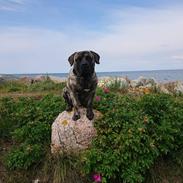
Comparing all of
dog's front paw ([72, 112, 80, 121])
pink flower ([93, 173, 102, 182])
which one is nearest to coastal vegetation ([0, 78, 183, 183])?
pink flower ([93, 173, 102, 182])

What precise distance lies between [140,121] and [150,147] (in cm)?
55

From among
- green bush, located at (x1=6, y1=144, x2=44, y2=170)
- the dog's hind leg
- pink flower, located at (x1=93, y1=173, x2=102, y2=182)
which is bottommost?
pink flower, located at (x1=93, y1=173, x2=102, y2=182)

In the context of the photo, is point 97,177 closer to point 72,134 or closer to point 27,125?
point 72,134

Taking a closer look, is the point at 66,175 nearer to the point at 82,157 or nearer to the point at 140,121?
the point at 82,157

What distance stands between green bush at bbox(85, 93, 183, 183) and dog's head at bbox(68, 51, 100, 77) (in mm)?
942

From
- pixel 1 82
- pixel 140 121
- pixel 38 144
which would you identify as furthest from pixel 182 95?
pixel 1 82

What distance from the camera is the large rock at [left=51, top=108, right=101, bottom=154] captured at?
764cm

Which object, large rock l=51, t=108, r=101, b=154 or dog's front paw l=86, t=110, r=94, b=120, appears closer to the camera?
large rock l=51, t=108, r=101, b=154

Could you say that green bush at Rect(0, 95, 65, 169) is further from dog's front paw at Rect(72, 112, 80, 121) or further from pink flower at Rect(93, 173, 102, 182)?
pink flower at Rect(93, 173, 102, 182)

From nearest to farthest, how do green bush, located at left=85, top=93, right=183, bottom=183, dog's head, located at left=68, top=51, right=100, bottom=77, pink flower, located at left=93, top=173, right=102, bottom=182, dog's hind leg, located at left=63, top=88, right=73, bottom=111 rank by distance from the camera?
pink flower, located at left=93, top=173, right=102, bottom=182
green bush, located at left=85, top=93, right=183, bottom=183
dog's head, located at left=68, top=51, right=100, bottom=77
dog's hind leg, located at left=63, top=88, right=73, bottom=111

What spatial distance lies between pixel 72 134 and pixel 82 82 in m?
0.91

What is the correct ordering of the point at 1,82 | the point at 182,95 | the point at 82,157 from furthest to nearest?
the point at 1,82 → the point at 182,95 → the point at 82,157

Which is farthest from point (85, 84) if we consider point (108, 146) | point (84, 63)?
point (108, 146)

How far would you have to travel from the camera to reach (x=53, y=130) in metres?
7.85
